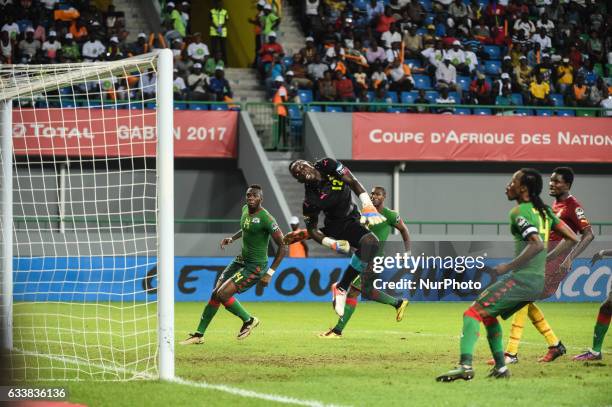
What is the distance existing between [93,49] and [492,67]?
36.0 feet

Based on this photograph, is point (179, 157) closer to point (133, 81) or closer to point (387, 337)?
point (133, 81)

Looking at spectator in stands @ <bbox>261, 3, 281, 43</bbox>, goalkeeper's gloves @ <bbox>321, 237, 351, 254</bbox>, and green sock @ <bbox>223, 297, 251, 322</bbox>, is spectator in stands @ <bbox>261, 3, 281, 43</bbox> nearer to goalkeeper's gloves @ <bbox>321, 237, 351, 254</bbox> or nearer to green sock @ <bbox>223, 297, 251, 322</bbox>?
green sock @ <bbox>223, 297, 251, 322</bbox>

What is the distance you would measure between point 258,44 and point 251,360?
1737 cm

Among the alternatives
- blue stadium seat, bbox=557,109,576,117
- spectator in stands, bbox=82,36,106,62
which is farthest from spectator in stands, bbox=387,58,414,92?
spectator in stands, bbox=82,36,106,62

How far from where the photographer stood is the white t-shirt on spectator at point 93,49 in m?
24.6

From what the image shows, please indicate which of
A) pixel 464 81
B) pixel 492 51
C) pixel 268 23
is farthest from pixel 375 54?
pixel 492 51

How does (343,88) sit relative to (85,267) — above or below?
above

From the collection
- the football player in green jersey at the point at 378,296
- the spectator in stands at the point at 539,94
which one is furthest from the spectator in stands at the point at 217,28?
the football player in green jersey at the point at 378,296

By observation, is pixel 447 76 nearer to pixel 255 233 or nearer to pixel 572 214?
pixel 255 233

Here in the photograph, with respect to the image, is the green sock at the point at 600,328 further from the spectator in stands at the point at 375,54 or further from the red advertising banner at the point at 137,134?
the spectator in stands at the point at 375,54

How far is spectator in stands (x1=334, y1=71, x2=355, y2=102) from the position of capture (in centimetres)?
2586

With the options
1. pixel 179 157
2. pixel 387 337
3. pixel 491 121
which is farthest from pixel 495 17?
pixel 387 337

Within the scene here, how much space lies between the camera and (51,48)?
24500mm

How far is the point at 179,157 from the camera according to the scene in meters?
25.4
